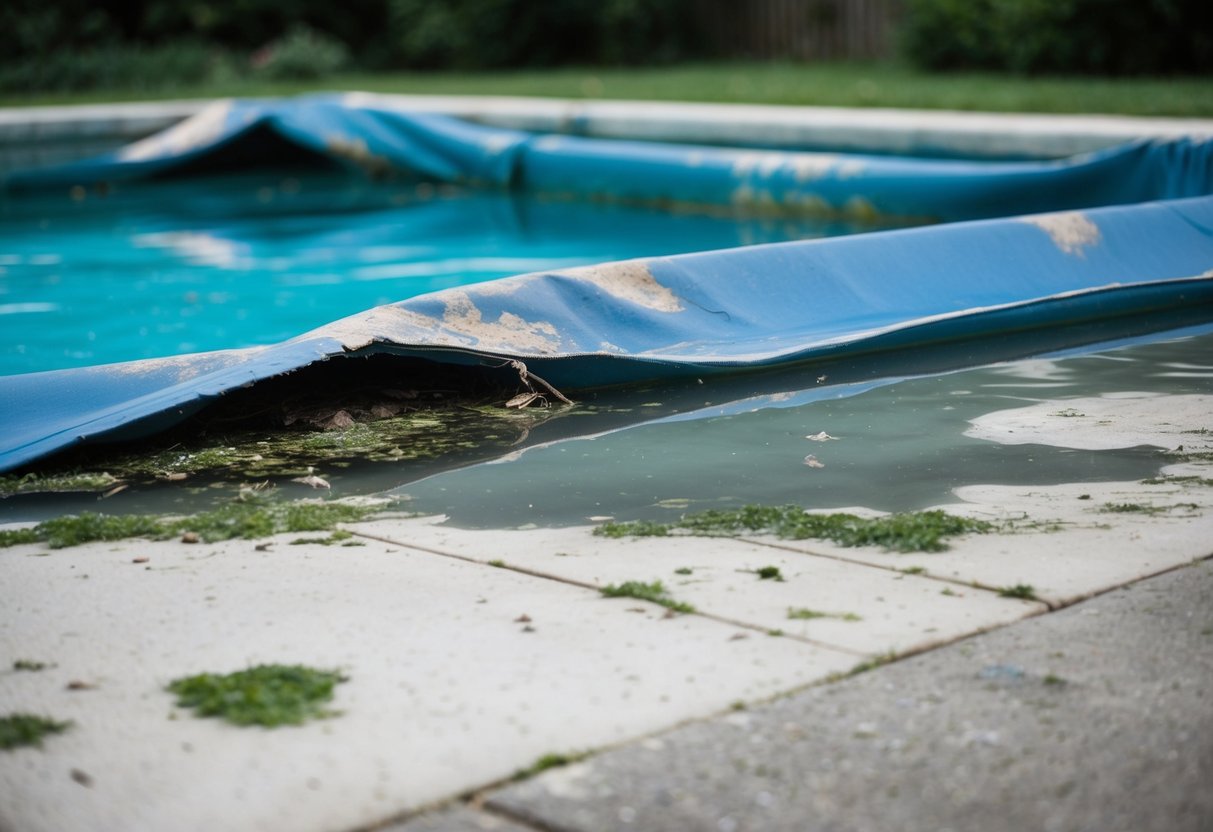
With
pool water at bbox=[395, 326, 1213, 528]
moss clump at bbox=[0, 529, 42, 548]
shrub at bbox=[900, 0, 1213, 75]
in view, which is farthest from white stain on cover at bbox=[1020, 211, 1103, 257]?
shrub at bbox=[900, 0, 1213, 75]

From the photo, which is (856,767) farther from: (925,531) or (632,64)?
(632,64)

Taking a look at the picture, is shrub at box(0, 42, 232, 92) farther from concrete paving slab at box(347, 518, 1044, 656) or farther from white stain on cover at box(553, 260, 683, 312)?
concrete paving slab at box(347, 518, 1044, 656)

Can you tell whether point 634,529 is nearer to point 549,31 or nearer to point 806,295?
point 806,295

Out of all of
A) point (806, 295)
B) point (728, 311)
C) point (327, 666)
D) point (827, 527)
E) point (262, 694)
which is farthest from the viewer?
point (806, 295)

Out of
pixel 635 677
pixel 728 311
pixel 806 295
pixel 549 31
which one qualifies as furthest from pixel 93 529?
pixel 549 31

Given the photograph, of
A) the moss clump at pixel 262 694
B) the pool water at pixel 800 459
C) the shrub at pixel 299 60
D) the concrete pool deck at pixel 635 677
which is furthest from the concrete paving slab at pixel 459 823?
the shrub at pixel 299 60

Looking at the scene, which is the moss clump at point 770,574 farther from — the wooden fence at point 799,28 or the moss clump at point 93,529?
the wooden fence at point 799,28

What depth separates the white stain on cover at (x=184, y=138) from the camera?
35.9ft

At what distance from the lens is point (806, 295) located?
462cm

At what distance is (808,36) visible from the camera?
16859 mm

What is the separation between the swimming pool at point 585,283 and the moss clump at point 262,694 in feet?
2.75

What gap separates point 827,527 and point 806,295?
202cm

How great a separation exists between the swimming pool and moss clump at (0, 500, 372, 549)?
195 mm

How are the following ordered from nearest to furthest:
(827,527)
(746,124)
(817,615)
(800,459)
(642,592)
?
1. (817,615)
2. (642,592)
3. (827,527)
4. (800,459)
5. (746,124)
